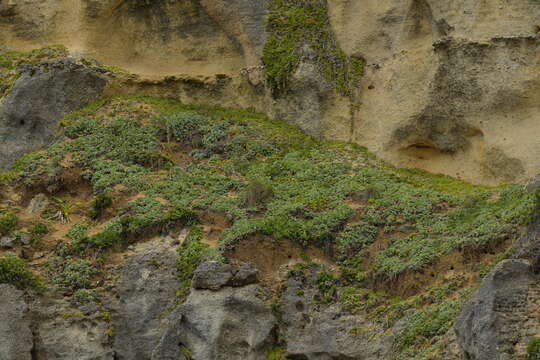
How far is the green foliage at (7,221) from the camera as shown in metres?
27.0

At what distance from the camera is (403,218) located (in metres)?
26.0

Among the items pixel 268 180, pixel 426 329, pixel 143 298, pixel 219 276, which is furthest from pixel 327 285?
pixel 268 180

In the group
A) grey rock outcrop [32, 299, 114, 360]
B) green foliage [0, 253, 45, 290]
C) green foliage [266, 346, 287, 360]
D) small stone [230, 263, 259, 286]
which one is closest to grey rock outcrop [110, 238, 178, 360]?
grey rock outcrop [32, 299, 114, 360]

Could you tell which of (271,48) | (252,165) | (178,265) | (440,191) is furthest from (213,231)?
(271,48)

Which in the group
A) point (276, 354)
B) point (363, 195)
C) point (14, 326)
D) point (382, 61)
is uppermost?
point (382, 61)

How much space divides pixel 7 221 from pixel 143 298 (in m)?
4.57

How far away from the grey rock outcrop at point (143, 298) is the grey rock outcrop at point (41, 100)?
6994 millimetres

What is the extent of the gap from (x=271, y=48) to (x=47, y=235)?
9.71 m

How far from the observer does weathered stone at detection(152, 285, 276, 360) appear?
23031mm

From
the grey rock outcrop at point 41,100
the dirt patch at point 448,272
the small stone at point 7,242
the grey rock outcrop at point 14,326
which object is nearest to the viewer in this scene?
the dirt patch at point 448,272

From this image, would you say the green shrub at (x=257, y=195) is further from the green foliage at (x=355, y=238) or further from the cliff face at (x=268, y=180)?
the green foliage at (x=355, y=238)

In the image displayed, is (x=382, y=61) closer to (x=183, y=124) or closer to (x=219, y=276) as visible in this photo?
(x=183, y=124)

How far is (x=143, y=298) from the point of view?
994 inches

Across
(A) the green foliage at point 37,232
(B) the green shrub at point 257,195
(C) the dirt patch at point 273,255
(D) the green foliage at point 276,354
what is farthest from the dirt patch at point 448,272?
(A) the green foliage at point 37,232
